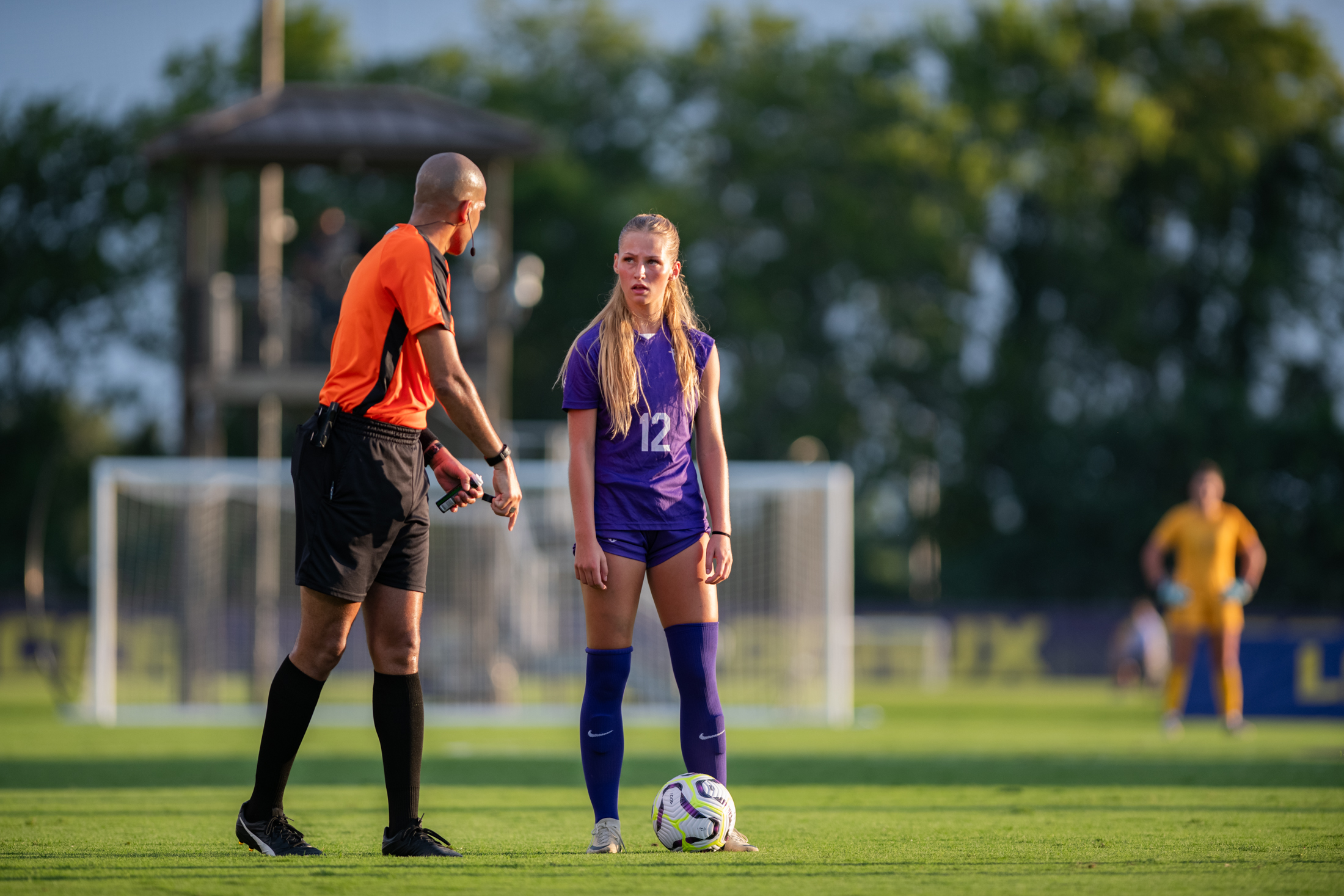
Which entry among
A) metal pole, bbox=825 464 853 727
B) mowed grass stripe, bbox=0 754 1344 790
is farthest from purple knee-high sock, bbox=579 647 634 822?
metal pole, bbox=825 464 853 727

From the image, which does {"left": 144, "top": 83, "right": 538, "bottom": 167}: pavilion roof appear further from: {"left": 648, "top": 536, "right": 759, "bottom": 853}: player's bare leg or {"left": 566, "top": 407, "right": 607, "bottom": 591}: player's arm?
{"left": 648, "top": 536, "right": 759, "bottom": 853}: player's bare leg

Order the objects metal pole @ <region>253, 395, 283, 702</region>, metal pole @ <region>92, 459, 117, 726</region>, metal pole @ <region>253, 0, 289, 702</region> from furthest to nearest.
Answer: metal pole @ <region>253, 0, 289, 702</region> < metal pole @ <region>253, 395, 283, 702</region> < metal pole @ <region>92, 459, 117, 726</region>

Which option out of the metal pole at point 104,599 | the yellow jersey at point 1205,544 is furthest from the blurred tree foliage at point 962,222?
the yellow jersey at point 1205,544

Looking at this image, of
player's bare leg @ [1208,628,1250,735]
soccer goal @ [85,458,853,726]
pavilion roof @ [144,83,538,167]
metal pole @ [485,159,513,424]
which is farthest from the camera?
metal pole @ [485,159,513,424]

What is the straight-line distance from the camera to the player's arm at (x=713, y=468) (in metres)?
5.32

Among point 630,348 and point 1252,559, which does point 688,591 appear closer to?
point 630,348

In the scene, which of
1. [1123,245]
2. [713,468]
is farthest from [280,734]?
[1123,245]

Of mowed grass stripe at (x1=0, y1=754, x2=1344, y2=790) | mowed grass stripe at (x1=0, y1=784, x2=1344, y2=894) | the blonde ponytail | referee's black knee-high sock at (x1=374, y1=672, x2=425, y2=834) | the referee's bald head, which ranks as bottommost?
mowed grass stripe at (x1=0, y1=754, x2=1344, y2=790)

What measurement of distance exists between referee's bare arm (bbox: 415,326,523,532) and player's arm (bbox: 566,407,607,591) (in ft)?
0.70

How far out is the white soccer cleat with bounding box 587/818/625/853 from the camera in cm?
521

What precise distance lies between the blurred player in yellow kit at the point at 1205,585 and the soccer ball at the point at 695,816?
8.64m

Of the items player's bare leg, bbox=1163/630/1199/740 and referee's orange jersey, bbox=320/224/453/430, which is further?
player's bare leg, bbox=1163/630/1199/740

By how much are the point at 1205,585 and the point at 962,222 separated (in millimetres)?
26952

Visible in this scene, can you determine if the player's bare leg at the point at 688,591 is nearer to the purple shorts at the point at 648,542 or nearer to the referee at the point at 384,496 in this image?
the purple shorts at the point at 648,542
